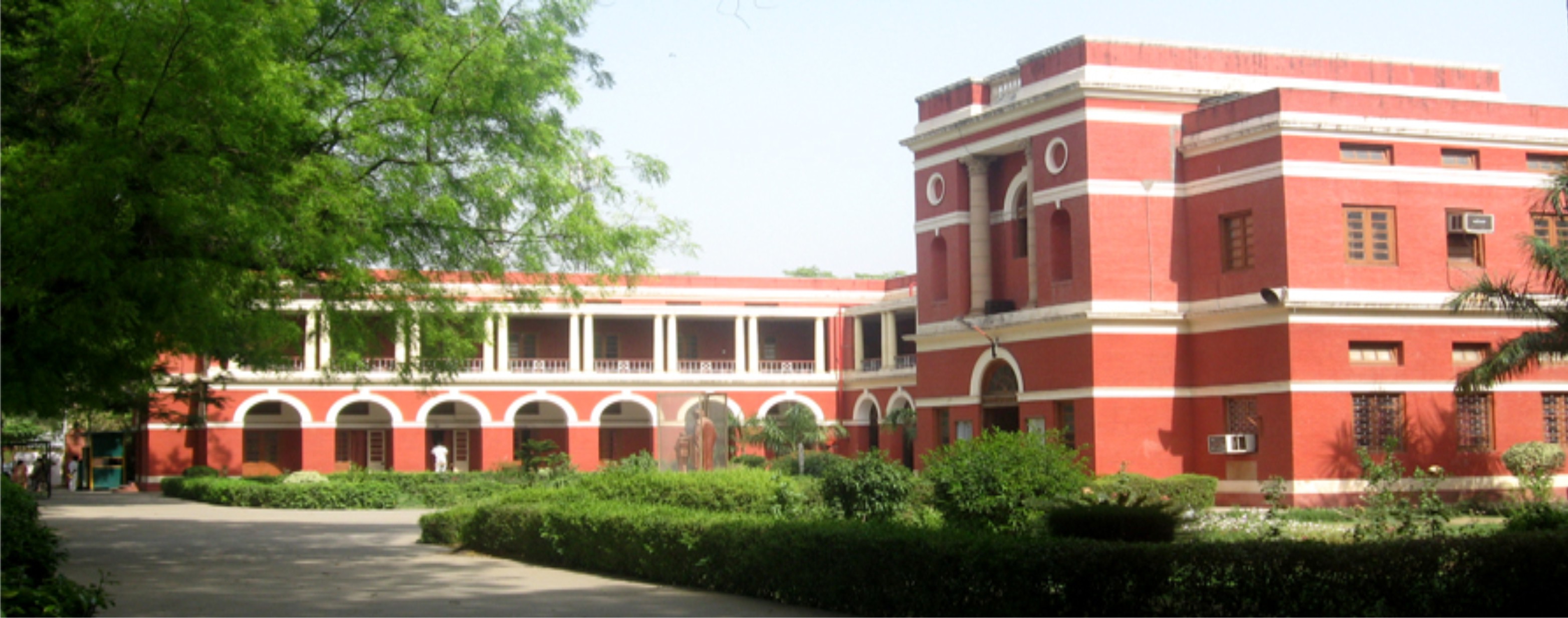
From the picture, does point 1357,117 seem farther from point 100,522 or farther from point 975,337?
point 100,522

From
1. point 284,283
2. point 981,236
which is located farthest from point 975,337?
point 284,283

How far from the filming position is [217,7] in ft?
32.1


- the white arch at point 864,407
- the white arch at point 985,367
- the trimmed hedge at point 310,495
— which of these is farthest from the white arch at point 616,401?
the white arch at point 985,367

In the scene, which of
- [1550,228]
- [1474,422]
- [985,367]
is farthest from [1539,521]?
[985,367]

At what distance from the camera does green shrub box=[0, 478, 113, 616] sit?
7.30m

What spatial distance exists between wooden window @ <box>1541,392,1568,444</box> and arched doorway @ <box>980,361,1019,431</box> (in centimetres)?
876

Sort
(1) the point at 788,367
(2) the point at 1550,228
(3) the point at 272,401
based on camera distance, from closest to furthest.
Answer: (2) the point at 1550,228
(3) the point at 272,401
(1) the point at 788,367

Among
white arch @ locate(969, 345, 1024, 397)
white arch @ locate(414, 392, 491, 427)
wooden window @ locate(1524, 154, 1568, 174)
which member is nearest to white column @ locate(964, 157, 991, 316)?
white arch @ locate(969, 345, 1024, 397)

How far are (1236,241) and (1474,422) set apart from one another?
15.7 feet

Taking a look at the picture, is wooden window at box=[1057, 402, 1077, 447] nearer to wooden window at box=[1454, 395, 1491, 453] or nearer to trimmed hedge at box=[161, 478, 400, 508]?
wooden window at box=[1454, 395, 1491, 453]

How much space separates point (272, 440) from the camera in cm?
4503

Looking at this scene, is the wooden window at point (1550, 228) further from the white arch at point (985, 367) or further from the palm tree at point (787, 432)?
the palm tree at point (787, 432)

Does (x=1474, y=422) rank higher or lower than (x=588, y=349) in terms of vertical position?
lower

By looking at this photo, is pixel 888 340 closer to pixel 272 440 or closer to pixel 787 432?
pixel 787 432
